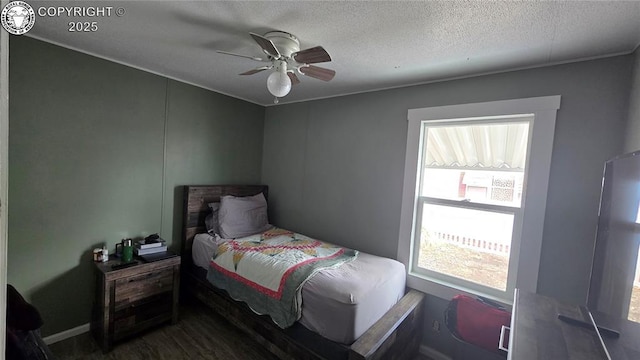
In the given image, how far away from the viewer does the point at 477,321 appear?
5.85ft

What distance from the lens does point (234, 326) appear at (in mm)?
2459

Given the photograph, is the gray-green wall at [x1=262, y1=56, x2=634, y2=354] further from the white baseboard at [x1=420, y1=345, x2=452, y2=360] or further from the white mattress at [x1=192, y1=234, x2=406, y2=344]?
the white mattress at [x1=192, y1=234, x2=406, y2=344]

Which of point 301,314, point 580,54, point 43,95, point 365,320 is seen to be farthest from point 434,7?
point 43,95

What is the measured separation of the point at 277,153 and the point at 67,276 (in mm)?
2362

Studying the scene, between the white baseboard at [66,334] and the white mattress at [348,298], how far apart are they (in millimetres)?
1999

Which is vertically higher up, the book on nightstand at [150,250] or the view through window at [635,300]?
the view through window at [635,300]

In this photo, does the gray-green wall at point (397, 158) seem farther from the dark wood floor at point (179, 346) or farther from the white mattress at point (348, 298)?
the dark wood floor at point (179, 346)

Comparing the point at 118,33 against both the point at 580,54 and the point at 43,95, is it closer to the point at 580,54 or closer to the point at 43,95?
the point at 43,95

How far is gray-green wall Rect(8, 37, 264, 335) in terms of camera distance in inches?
75.9

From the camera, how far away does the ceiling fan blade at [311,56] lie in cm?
143

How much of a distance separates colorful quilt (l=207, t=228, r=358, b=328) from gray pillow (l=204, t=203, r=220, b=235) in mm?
373

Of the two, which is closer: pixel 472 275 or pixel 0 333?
pixel 0 333

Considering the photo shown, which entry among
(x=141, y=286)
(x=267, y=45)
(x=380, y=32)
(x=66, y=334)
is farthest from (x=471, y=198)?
(x=66, y=334)

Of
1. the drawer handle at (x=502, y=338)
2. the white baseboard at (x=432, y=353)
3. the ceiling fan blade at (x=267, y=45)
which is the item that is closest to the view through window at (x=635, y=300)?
the drawer handle at (x=502, y=338)
